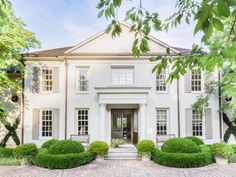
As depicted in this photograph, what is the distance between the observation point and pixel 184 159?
497 inches

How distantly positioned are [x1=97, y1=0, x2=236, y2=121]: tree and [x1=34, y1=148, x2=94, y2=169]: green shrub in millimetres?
10981

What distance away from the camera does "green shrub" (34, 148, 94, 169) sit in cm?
1254

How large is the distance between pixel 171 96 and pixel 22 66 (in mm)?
10742

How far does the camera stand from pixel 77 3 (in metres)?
3.31

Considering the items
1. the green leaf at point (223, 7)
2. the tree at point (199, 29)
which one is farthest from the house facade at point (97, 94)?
the green leaf at point (223, 7)

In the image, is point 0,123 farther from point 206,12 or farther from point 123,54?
point 206,12

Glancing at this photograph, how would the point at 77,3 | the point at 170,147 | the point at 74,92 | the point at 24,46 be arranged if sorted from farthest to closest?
the point at 74,92 → the point at 24,46 → the point at 170,147 → the point at 77,3

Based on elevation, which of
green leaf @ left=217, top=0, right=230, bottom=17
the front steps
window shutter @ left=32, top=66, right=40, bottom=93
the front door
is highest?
window shutter @ left=32, top=66, right=40, bottom=93

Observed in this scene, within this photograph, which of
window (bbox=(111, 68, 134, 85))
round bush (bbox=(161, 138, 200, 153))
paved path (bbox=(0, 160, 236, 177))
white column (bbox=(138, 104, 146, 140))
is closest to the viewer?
paved path (bbox=(0, 160, 236, 177))

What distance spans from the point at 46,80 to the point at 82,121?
4036mm

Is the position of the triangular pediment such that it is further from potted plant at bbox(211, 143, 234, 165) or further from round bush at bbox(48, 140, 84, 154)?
potted plant at bbox(211, 143, 234, 165)

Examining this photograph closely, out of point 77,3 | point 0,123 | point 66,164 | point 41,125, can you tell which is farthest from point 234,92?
point 0,123

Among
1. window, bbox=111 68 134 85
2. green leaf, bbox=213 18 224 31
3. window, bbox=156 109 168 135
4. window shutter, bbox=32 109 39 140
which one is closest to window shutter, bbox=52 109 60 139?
window shutter, bbox=32 109 39 140

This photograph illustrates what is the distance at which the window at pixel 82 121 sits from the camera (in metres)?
17.8
